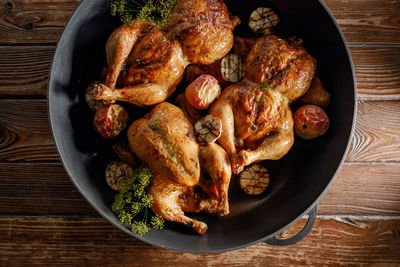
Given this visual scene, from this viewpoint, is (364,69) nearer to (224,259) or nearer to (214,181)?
(214,181)

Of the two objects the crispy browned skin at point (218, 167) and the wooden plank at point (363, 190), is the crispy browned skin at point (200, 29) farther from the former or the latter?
the wooden plank at point (363, 190)

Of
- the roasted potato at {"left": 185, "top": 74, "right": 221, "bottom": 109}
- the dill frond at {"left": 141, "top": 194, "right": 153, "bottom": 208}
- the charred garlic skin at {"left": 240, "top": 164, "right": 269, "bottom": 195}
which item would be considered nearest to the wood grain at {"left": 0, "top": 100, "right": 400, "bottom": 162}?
Result: the charred garlic skin at {"left": 240, "top": 164, "right": 269, "bottom": 195}

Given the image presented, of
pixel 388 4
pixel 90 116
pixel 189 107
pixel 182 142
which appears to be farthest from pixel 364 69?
pixel 90 116

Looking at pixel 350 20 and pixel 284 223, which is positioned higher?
pixel 350 20

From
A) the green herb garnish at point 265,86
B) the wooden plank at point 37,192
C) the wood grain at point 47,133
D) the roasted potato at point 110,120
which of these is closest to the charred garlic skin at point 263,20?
the green herb garnish at point 265,86

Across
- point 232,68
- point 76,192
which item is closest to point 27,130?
point 76,192

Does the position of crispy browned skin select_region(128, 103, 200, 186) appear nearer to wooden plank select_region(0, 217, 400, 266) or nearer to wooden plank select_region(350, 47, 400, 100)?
wooden plank select_region(0, 217, 400, 266)
